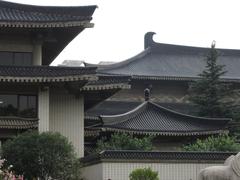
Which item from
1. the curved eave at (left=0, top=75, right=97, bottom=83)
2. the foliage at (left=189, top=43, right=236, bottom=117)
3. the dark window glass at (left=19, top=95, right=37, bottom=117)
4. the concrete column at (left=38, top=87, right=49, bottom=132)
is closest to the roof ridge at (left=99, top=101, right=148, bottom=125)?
the concrete column at (left=38, top=87, right=49, bottom=132)

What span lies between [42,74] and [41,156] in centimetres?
521

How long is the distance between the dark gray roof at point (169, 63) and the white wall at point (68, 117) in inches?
559

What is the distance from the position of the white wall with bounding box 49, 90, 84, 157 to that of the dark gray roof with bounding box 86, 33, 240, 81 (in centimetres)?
1419

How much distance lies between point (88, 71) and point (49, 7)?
188 inches

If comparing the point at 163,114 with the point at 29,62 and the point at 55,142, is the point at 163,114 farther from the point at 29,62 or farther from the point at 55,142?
the point at 55,142

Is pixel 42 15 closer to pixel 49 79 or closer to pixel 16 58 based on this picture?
pixel 16 58

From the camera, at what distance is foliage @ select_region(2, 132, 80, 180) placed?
2003 centimetres

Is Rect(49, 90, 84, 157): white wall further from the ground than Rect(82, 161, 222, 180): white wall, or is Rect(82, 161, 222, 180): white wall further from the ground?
Rect(49, 90, 84, 157): white wall

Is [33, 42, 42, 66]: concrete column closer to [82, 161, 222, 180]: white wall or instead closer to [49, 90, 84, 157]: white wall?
[49, 90, 84, 157]: white wall

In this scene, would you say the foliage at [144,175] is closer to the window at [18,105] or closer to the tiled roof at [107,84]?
the tiled roof at [107,84]

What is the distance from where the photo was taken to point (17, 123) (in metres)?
24.8

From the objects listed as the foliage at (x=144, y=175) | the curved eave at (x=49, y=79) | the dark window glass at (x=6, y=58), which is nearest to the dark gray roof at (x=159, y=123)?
the curved eave at (x=49, y=79)

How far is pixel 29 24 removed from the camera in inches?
1003

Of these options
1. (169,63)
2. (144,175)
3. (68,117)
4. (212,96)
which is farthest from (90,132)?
(169,63)
